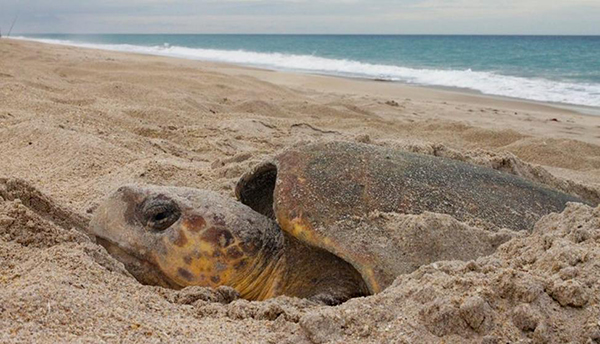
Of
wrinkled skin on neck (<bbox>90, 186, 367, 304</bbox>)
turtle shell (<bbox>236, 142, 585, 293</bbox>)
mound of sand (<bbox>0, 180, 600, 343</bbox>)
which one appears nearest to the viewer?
mound of sand (<bbox>0, 180, 600, 343</bbox>)

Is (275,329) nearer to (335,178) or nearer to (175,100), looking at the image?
(335,178)

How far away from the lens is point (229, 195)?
10.8 ft

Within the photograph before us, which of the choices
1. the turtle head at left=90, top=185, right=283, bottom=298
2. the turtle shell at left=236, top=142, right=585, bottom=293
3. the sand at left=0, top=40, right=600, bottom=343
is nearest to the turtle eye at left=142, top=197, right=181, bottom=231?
the turtle head at left=90, top=185, right=283, bottom=298

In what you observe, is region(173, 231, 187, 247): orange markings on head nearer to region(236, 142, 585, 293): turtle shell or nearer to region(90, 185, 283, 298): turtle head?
region(90, 185, 283, 298): turtle head

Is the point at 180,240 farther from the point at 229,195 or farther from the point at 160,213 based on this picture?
the point at 229,195

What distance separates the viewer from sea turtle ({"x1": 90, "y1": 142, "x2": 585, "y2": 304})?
233 cm

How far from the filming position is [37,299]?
163 centimetres

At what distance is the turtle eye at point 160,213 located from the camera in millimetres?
2438

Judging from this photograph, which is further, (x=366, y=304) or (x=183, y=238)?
(x=183, y=238)

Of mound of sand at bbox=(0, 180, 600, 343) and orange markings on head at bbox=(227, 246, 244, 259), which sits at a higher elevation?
mound of sand at bbox=(0, 180, 600, 343)

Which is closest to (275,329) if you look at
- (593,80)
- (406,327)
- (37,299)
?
(406,327)

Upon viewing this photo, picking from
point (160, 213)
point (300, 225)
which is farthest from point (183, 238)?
point (300, 225)

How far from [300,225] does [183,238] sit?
473 mm

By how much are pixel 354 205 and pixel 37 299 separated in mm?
1241
